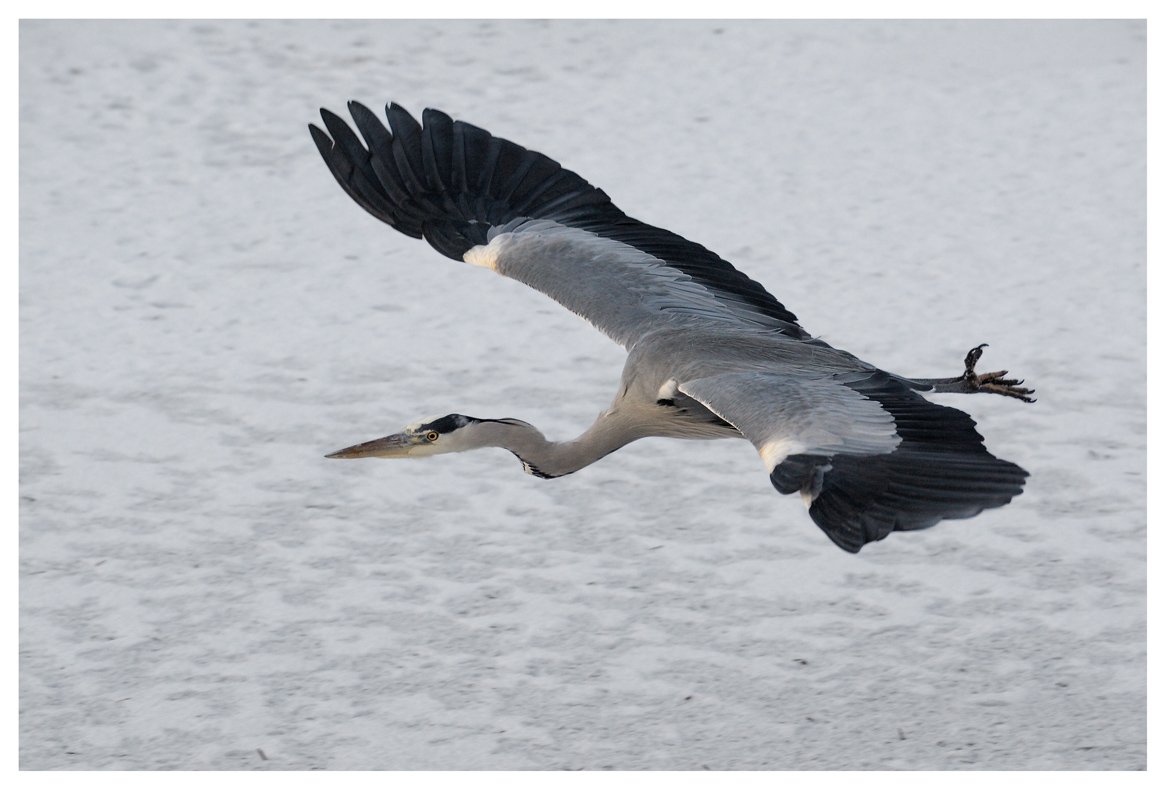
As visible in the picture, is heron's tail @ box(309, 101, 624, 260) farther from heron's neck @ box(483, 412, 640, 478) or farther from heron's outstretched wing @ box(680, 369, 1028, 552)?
heron's outstretched wing @ box(680, 369, 1028, 552)

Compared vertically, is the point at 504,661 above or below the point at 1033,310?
below

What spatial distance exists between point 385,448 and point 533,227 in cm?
154

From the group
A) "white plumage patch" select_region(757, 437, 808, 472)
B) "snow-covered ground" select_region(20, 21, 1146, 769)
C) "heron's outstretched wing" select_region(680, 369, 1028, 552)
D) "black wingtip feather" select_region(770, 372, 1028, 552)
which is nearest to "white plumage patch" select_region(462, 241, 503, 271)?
"snow-covered ground" select_region(20, 21, 1146, 769)

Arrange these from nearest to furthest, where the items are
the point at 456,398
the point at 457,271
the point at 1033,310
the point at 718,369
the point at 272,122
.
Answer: the point at 718,369, the point at 456,398, the point at 1033,310, the point at 457,271, the point at 272,122

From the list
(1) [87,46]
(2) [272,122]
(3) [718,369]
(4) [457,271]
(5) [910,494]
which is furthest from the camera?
(1) [87,46]

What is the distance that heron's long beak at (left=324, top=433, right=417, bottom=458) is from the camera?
309 inches

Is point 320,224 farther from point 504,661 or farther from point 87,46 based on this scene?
point 504,661

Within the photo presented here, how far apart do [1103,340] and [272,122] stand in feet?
22.4

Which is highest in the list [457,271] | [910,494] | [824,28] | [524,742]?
[824,28]

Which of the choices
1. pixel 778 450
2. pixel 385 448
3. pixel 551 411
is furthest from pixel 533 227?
pixel 778 450

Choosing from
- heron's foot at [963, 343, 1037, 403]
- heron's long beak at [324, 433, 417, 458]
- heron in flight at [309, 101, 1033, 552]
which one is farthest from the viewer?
heron's foot at [963, 343, 1037, 403]

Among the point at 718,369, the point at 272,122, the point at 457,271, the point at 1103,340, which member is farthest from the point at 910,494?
the point at 272,122

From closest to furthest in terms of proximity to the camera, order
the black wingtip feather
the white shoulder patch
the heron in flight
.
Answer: the black wingtip feather → the heron in flight → the white shoulder patch

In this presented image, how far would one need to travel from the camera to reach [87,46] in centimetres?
1573
